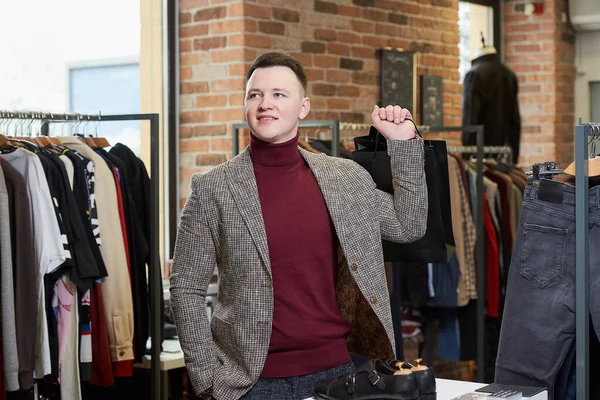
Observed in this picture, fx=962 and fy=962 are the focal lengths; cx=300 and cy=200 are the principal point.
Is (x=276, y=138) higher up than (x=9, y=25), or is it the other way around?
(x=9, y=25)

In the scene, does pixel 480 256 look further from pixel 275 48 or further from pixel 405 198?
pixel 405 198

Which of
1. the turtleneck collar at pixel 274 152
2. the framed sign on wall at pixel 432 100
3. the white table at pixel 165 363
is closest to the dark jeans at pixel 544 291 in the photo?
the turtleneck collar at pixel 274 152

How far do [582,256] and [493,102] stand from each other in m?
3.82

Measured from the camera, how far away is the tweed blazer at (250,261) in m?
2.33

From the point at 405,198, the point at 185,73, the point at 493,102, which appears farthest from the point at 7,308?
the point at 493,102

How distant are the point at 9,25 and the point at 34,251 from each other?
148 centimetres

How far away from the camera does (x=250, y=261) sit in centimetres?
234

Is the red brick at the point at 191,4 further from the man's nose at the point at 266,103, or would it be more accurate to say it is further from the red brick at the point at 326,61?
the man's nose at the point at 266,103

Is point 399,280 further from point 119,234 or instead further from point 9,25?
point 9,25

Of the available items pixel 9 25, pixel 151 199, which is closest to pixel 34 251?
pixel 151 199

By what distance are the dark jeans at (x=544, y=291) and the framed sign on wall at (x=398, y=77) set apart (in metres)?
2.90

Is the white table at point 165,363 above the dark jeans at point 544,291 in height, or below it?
below

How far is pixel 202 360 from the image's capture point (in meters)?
2.38

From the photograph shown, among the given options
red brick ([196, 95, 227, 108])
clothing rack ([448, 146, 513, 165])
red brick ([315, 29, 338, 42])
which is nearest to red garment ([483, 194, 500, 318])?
clothing rack ([448, 146, 513, 165])
